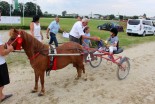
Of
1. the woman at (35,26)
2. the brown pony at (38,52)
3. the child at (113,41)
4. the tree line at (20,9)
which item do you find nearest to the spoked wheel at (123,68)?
the child at (113,41)

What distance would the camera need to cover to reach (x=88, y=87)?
6.96 meters

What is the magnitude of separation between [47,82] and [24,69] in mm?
1874

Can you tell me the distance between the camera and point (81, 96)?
6262 mm

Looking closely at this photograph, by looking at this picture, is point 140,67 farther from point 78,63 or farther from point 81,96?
point 81,96

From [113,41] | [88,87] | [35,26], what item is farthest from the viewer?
[35,26]

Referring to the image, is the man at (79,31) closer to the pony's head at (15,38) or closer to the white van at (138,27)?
the pony's head at (15,38)

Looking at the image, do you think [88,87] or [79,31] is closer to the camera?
[88,87]

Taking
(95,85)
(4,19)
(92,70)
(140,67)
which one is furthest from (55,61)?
(4,19)

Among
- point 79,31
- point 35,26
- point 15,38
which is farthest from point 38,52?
point 35,26

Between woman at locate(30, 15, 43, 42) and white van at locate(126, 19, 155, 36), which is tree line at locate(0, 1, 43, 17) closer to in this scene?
white van at locate(126, 19, 155, 36)

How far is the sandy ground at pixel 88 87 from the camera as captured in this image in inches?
238

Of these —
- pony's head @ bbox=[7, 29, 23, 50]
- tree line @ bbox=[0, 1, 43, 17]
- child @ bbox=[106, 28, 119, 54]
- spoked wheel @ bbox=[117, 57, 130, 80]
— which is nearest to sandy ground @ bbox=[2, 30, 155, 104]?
spoked wheel @ bbox=[117, 57, 130, 80]

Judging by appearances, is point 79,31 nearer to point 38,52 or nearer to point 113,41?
point 113,41

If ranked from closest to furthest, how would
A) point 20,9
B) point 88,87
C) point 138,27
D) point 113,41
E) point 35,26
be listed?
1. point 88,87
2. point 113,41
3. point 35,26
4. point 138,27
5. point 20,9
